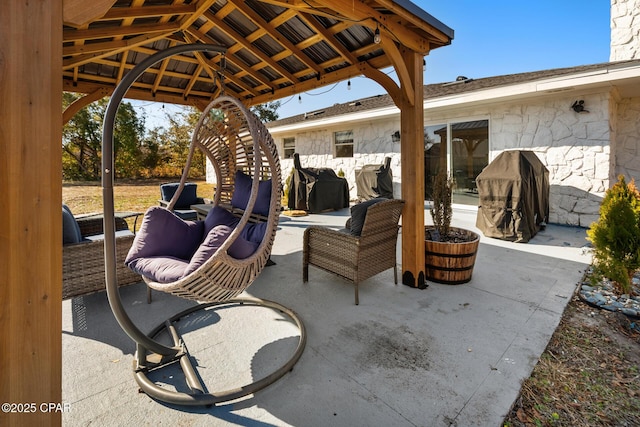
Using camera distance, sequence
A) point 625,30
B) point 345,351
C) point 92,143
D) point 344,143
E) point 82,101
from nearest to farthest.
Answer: point 345,351, point 82,101, point 625,30, point 344,143, point 92,143

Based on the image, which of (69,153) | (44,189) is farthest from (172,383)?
(69,153)

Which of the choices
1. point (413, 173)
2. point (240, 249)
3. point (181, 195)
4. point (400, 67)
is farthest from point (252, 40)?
point (181, 195)

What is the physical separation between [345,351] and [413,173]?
192 centimetres

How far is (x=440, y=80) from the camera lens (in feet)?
36.4

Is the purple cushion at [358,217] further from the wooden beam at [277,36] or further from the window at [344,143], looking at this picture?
the window at [344,143]

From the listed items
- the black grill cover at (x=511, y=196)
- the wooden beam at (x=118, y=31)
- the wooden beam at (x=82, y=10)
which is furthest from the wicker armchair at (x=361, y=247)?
the black grill cover at (x=511, y=196)

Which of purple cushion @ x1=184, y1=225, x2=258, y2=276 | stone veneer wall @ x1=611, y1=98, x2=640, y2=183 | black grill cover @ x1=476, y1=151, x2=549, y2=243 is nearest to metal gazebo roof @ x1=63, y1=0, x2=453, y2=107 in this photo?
purple cushion @ x1=184, y1=225, x2=258, y2=276

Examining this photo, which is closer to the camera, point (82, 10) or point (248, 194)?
point (82, 10)

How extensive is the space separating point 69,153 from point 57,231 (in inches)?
710

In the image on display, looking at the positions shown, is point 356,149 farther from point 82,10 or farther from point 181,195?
point 82,10

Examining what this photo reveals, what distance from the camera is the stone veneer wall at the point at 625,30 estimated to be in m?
7.96

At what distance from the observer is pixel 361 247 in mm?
3082

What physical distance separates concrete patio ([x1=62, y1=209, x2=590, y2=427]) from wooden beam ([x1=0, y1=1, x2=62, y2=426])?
84 cm

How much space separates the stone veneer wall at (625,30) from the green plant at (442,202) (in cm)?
832
